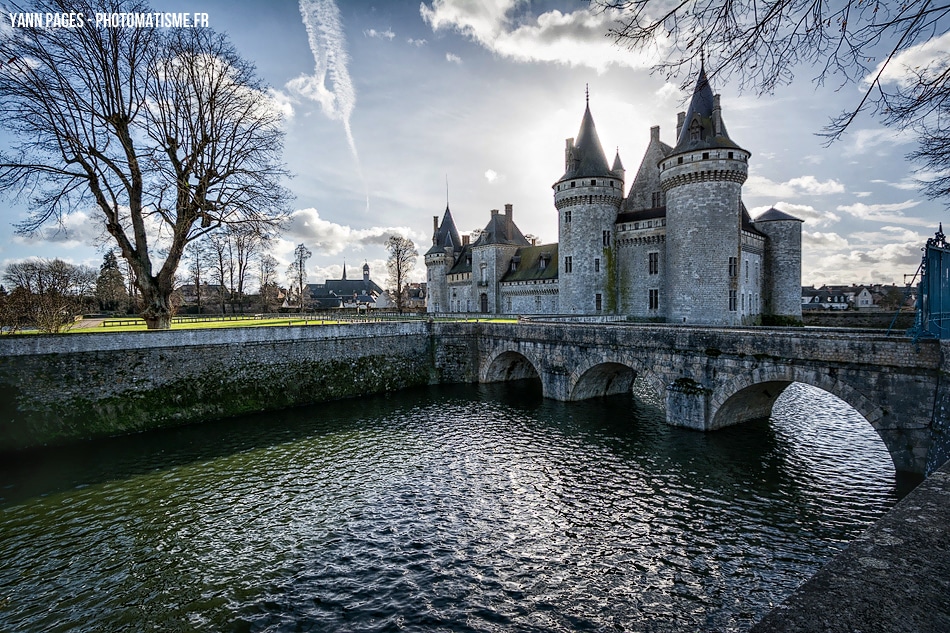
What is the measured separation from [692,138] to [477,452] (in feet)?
82.1

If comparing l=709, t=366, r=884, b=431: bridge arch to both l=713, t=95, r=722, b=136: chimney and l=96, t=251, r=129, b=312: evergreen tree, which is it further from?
l=96, t=251, r=129, b=312: evergreen tree

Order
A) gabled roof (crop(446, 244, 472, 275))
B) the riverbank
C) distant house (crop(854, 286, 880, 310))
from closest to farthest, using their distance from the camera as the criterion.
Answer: the riverbank
gabled roof (crop(446, 244, 472, 275))
distant house (crop(854, 286, 880, 310))

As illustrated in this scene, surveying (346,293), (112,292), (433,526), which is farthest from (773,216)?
(346,293)

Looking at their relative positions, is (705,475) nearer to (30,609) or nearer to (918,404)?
(918,404)

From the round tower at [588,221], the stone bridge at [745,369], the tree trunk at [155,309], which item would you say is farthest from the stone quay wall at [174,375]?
the round tower at [588,221]

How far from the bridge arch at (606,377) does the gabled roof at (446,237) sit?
114 ft

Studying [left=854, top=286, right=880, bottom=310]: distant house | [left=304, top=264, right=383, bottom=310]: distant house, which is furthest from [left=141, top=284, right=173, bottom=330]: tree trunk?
[left=854, top=286, right=880, bottom=310]: distant house

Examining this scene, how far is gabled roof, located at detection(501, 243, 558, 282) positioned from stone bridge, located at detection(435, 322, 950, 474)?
58.6ft

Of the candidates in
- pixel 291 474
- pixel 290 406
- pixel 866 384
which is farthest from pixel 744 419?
pixel 290 406

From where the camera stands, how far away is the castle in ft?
90.0

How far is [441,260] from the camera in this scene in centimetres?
5206

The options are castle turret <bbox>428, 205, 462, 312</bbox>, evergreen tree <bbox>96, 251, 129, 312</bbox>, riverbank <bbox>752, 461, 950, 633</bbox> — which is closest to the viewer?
riverbank <bbox>752, 461, 950, 633</bbox>

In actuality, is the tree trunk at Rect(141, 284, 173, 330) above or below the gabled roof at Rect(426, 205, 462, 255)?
below

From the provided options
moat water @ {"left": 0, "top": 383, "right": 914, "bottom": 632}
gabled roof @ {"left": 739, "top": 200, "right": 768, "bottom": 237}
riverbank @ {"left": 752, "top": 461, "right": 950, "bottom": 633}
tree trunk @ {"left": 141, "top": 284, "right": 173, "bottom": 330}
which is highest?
gabled roof @ {"left": 739, "top": 200, "right": 768, "bottom": 237}
